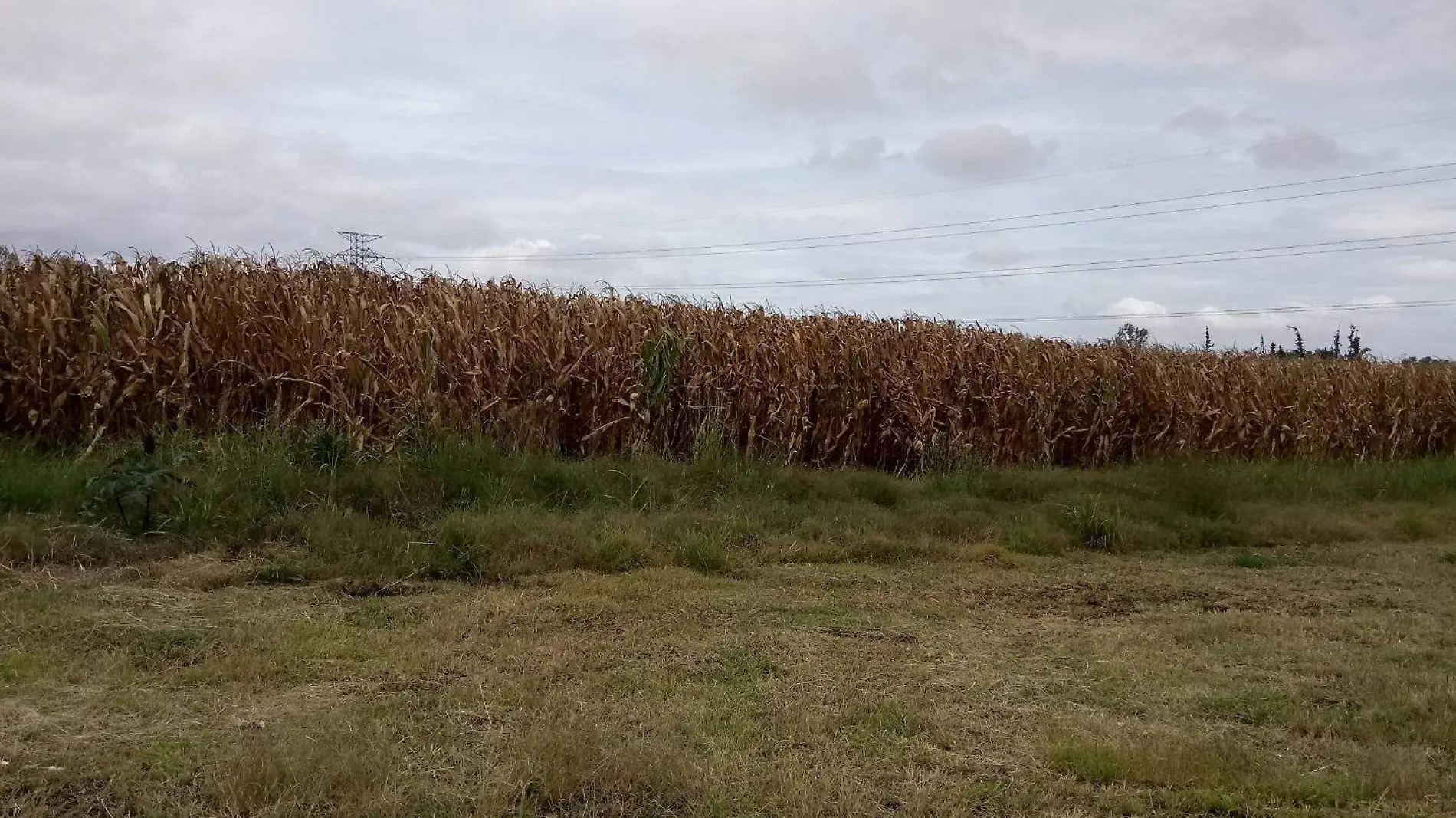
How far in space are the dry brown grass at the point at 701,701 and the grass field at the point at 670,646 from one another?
19 millimetres

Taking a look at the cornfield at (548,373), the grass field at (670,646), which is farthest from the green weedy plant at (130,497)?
the cornfield at (548,373)

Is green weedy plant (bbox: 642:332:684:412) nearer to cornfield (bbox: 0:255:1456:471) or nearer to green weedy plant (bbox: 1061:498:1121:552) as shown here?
cornfield (bbox: 0:255:1456:471)

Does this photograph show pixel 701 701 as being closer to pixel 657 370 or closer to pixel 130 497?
pixel 130 497

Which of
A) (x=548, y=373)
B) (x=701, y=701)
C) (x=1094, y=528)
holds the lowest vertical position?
(x=701, y=701)

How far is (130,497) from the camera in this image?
6.26 m

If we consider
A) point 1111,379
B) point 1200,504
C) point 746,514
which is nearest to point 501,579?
point 746,514

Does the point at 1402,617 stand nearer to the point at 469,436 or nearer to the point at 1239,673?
the point at 1239,673

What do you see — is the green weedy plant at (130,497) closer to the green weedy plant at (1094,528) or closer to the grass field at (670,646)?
the grass field at (670,646)

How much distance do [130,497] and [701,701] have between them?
4373 millimetres

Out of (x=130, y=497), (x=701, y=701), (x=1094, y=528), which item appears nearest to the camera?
Result: (x=701, y=701)

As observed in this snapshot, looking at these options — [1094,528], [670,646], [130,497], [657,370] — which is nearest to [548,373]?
[657,370]

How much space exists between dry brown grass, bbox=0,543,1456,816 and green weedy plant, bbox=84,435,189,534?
0.60 metres

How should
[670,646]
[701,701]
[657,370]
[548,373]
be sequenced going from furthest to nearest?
1. [657,370]
2. [548,373]
3. [670,646]
4. [701,701]

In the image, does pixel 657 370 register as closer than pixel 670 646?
No
